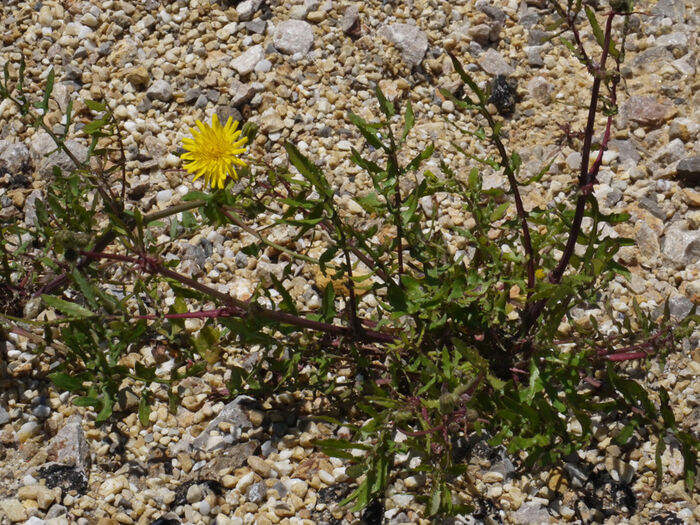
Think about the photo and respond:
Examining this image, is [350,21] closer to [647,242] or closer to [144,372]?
[647,242]

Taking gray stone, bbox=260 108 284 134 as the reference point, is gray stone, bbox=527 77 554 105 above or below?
above

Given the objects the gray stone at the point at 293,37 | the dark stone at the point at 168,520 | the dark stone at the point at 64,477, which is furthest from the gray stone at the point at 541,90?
the dark stone at the point at 64,477

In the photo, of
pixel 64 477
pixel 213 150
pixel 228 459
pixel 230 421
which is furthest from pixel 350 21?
pixel 64 477

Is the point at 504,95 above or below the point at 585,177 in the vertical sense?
above

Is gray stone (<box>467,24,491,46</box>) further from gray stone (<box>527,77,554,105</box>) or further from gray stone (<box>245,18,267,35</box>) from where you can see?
gray stone (<box>245,18,267,35</box>)

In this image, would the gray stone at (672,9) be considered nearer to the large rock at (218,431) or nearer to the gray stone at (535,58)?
the gray stone at (535,58)

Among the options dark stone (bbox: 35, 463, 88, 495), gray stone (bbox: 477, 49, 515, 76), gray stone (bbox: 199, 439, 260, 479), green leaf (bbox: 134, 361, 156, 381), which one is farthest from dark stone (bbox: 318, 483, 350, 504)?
gray stone (bbox: 477, 49, 515, 76)
